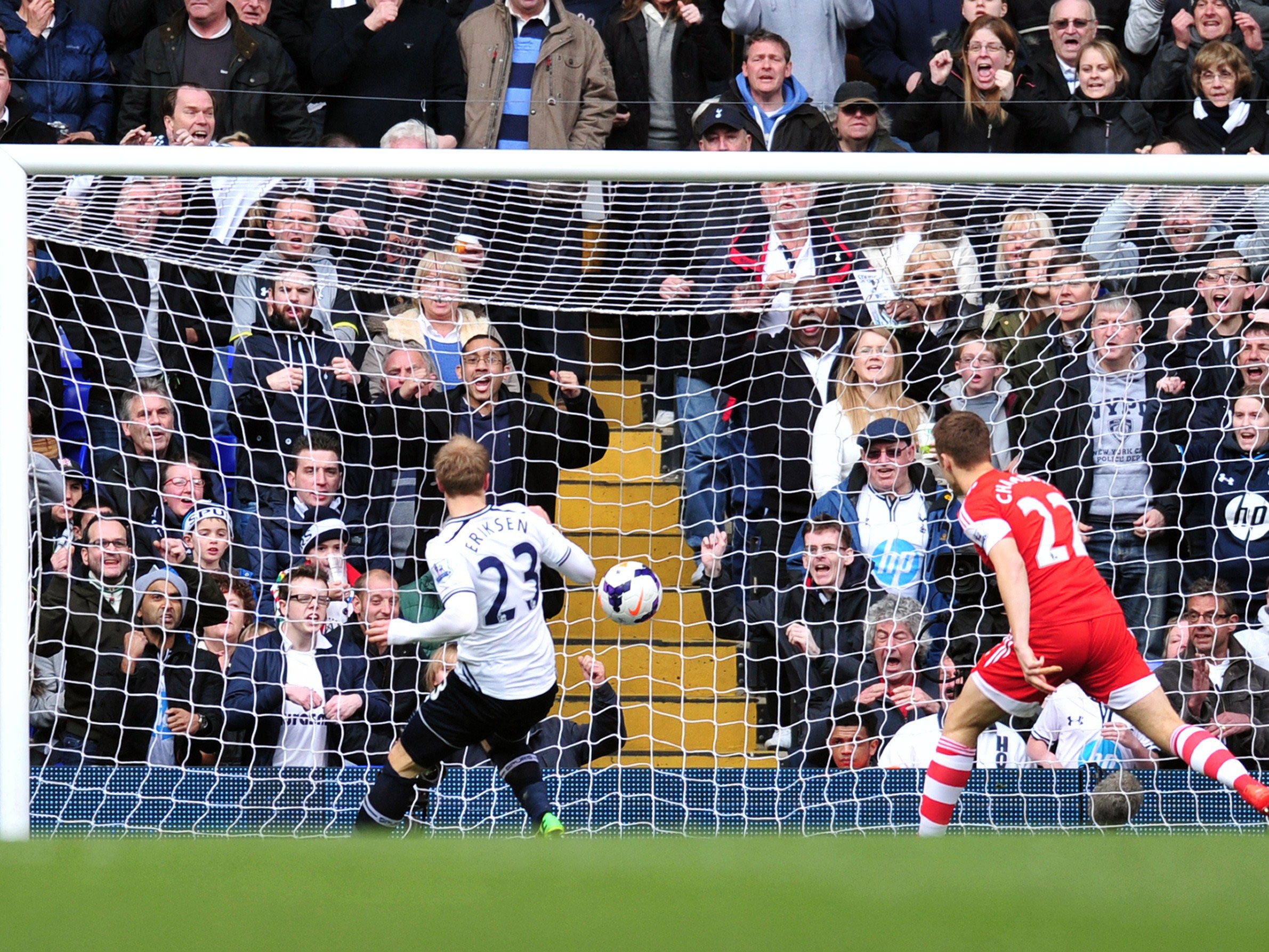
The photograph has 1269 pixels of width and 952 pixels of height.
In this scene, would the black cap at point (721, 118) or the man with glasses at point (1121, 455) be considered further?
the black cap at point (721, 118)

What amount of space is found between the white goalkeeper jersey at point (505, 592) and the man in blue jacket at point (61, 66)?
303 centimetres

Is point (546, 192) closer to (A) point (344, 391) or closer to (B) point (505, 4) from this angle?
(A) point (344, 391)

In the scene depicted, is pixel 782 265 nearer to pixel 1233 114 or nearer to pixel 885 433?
pixel 885 433

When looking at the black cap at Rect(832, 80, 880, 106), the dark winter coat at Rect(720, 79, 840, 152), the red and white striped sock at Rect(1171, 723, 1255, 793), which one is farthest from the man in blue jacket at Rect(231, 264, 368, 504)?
the red and white striped sock at Rect(1171, 723, 1255, 793)

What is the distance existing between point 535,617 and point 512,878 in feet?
13.0

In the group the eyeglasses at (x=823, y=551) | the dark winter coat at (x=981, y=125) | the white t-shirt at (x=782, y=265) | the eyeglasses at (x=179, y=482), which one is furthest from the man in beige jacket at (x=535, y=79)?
the eyeglasses at (x=823, y=551)

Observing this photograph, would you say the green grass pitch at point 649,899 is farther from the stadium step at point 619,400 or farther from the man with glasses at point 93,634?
the stadium step at point 619,400

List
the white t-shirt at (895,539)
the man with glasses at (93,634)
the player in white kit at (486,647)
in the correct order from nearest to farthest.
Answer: the player in white kit at (486,647) → the man with glasses at (93,634) → the white t-shirt at (895,539)

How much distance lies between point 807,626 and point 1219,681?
1.72 metres

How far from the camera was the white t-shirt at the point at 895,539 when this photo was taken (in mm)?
6602

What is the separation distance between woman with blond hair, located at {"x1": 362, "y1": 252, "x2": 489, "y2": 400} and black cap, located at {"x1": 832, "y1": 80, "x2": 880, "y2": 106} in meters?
2.11

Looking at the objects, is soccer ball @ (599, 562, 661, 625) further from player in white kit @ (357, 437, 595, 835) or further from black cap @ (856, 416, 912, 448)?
black cap @ (856, 416, 912, 448)

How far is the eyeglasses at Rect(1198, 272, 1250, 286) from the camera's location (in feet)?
22.2

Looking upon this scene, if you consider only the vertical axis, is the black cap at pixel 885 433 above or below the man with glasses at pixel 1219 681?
above
